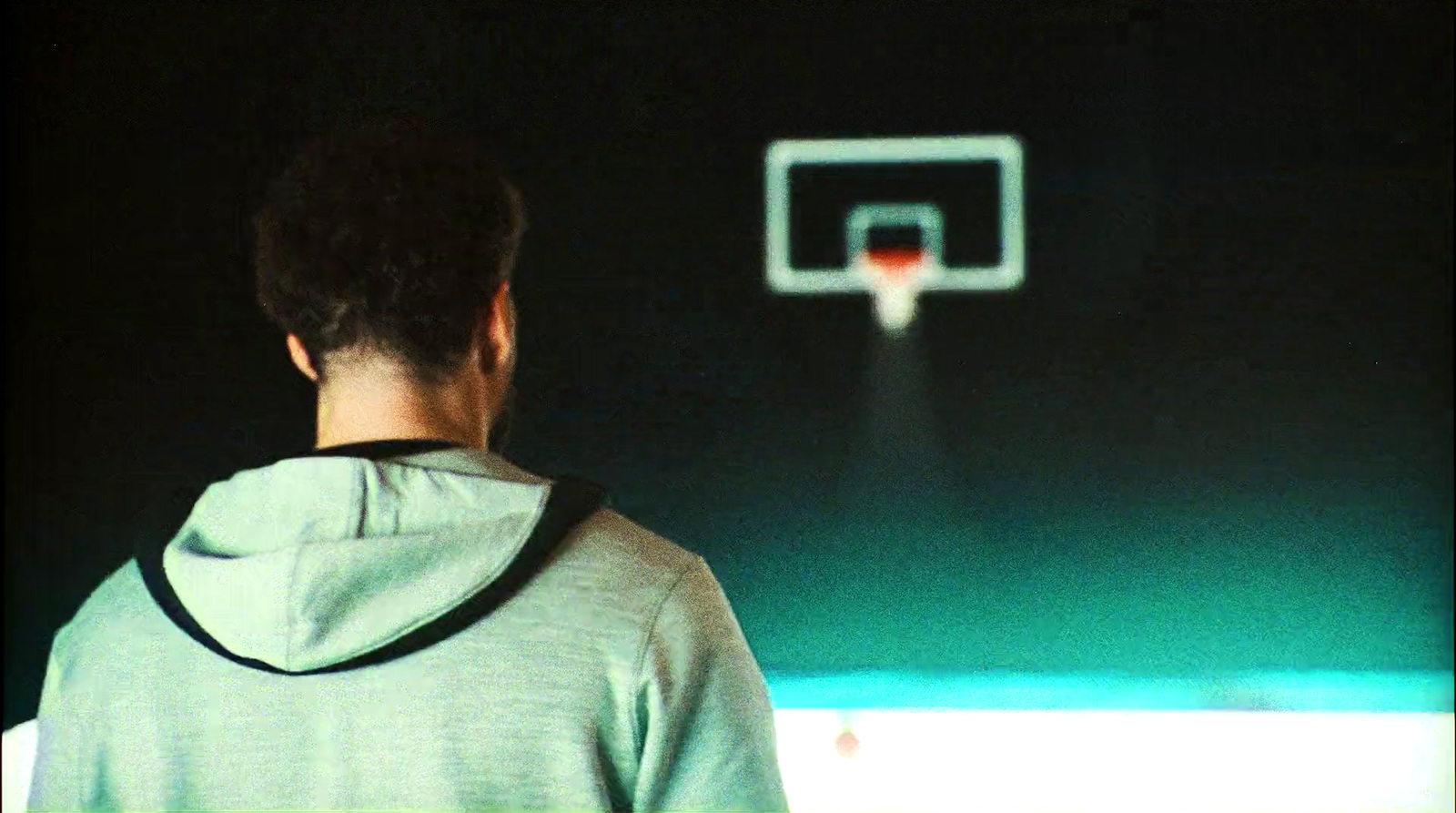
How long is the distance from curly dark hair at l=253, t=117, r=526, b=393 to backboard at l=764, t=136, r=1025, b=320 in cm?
81

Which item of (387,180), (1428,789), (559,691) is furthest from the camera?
(1428,789)

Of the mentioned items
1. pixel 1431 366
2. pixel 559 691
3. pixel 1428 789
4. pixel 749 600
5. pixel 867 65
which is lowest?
pixel 1428 789

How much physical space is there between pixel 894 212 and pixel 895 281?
10 centimetres

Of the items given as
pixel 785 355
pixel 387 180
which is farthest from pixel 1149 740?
pixel 387 180

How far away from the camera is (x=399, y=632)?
85 cm

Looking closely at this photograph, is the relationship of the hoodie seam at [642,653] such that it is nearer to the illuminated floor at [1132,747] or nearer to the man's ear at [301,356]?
the man's ear at [301,356]

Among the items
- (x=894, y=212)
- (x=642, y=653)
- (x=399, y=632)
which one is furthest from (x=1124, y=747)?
(x=399, y=632)

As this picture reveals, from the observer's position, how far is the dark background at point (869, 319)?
5.54 ft

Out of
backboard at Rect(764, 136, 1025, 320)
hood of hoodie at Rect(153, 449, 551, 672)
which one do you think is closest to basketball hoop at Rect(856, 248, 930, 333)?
backboard at Rect(764, 136, 1025, 320)

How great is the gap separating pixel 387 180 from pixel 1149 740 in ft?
4.19

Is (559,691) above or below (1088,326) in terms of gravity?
below

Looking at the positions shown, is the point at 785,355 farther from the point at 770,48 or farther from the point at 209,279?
the point at 209,279

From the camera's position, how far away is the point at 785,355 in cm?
174

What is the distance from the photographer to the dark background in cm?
169
